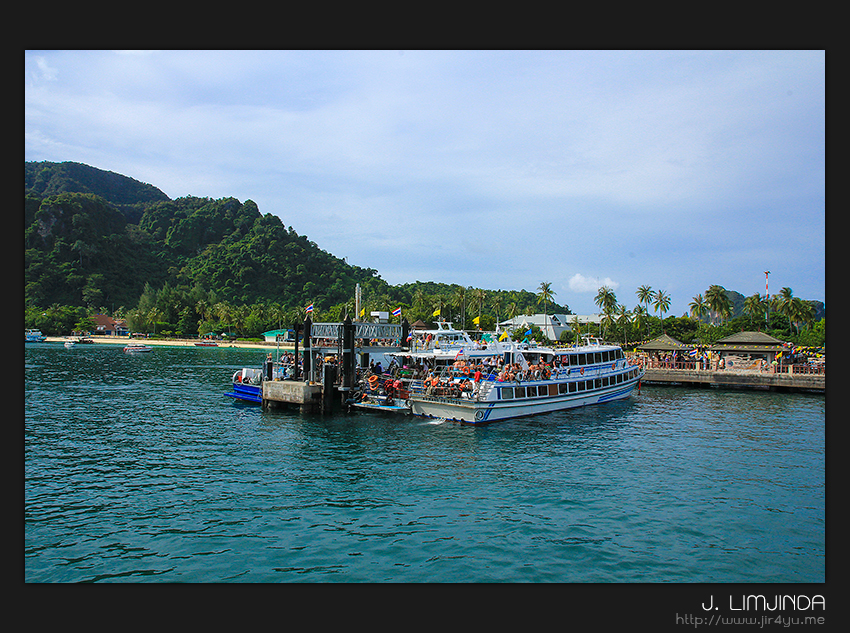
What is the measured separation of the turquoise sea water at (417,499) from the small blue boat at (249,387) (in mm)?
5876

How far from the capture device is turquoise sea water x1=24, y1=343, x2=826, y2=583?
45.6ft

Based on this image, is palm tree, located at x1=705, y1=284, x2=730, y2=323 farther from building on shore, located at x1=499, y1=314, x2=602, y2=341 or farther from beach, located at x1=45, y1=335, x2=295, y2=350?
beach, located at x1=45, y1=335, x2=295, y2=350

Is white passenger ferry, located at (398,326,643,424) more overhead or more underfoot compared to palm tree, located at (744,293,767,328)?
more underfoot

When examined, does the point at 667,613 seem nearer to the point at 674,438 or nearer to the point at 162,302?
the point at 674,438

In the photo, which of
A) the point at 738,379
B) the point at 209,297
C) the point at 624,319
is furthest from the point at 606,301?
the point at 209,297

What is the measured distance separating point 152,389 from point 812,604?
53.5m

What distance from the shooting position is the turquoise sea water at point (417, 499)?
13898 millimetres

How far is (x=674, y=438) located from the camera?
99.6ft

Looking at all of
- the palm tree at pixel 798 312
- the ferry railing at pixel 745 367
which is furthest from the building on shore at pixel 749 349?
the palm tree at pixel 798 312

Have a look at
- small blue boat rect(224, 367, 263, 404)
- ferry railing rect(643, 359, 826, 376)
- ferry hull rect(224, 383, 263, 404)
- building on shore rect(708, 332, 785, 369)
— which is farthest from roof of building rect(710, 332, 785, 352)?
ferry hull rect(224, 383, 263, 404)

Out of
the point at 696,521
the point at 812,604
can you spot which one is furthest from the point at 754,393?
the point at 812,604

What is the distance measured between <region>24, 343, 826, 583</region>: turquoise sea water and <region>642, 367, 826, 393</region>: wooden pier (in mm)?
19050

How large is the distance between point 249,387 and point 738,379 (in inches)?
2008

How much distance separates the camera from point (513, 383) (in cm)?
3500
